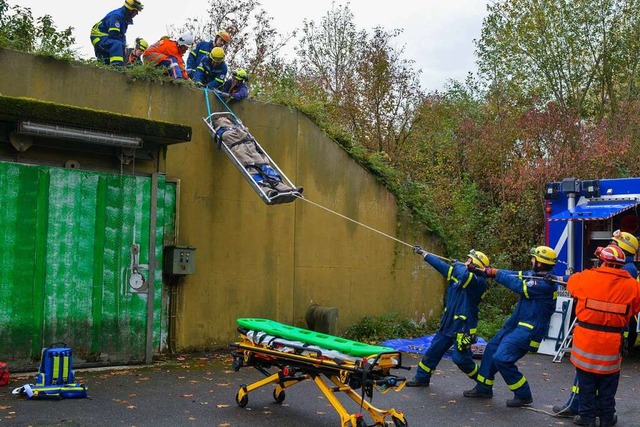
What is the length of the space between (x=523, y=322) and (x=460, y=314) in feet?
2.93

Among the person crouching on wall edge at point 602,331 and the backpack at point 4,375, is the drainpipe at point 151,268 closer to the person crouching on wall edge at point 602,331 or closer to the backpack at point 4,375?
the backpack at point 4,375

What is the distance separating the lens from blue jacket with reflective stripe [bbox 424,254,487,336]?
30.2 ft

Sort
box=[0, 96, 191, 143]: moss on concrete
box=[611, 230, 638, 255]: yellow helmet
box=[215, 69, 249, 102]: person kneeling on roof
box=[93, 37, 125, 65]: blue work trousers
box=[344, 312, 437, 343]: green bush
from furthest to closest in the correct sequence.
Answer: box=[344, 312, 437, 343]: green bush → box=[215, 69, 249, 102]: person kneeling on roof → box=[93, 37, 125, 65]: blue work trousers → box=[611, 230, 638, 255]: yellow helmet → box=[0, 96, 191, 143]: moss on concrete

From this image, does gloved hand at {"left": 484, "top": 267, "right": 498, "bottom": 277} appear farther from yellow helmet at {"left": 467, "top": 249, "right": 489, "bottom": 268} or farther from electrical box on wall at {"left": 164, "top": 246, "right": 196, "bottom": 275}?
electrical box on wall at {"left": 164, "top": 246, "right": 196, "bottom": 275}

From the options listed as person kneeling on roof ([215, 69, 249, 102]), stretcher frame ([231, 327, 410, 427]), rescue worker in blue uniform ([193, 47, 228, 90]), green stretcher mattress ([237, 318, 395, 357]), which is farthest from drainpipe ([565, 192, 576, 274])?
stretcher frame ([231, 327, 410, 427])

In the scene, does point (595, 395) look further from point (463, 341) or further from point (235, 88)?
point (235, 88)

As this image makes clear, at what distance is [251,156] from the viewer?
11.5m

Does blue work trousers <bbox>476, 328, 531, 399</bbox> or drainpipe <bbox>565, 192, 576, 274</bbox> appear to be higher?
drainpipe <bbox>565, 192, 576, 274</bbox>

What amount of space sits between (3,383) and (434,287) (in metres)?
9.01

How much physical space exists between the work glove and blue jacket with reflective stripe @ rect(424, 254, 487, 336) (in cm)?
11

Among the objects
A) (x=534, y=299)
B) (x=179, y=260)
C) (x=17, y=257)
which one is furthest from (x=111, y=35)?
(x=534, y=299)

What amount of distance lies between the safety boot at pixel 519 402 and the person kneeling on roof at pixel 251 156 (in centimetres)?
445

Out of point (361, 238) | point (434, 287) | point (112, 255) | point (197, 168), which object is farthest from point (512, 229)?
point (112, 255)

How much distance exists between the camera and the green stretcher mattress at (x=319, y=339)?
689 cm
